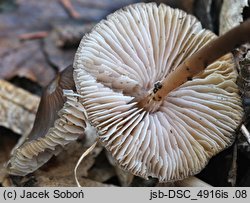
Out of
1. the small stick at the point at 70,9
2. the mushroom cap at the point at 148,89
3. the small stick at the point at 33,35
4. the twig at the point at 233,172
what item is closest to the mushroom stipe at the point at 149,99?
the mushroom cap at the point at 148,89

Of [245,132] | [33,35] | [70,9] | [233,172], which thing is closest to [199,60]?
[245,132]

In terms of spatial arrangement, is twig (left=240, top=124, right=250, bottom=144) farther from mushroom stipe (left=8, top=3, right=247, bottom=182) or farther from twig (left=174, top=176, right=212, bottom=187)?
twig (left=174, top=176, right=212, bottom=187)

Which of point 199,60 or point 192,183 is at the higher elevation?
point 199,60

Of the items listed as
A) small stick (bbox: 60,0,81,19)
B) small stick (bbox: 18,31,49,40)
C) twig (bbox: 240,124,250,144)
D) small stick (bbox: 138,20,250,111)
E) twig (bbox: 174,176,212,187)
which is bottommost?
small stick (bbox: 18,31,49,40)

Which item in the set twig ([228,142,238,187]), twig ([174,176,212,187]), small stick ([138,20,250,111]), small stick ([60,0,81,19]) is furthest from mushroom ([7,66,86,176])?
small stick ([60,0,81,19])

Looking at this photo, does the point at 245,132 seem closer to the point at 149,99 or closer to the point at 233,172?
the point at 233,172

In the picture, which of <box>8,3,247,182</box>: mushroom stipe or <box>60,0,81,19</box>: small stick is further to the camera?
<box>60,0,81,19</box>: small stick

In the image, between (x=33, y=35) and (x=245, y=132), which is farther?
(x=33, y=35)

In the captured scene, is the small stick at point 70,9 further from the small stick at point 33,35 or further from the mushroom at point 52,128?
the mushroom at point 52,128
